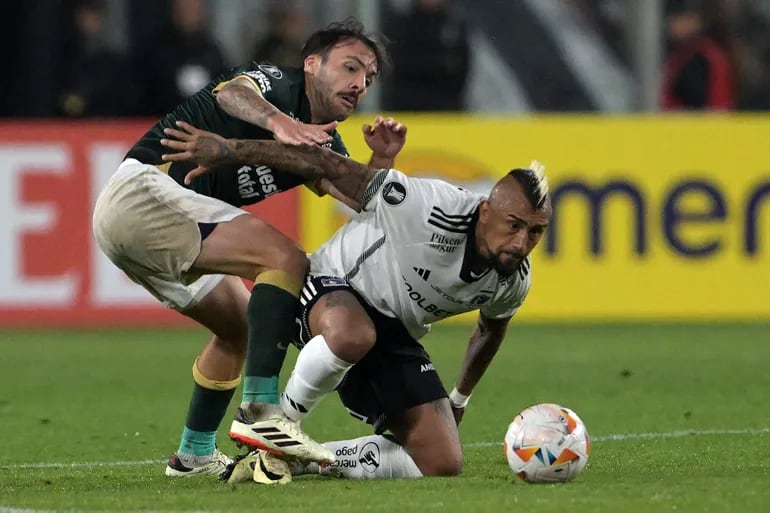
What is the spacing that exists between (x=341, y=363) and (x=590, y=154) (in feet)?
25.1

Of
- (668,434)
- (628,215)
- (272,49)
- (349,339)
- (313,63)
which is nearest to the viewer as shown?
(349,339)

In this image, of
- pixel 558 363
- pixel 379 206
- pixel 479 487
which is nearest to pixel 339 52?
pixel 379 206

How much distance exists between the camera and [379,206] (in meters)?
7.02

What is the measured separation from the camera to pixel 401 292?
7.04 meters

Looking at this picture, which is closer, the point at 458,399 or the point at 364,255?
the point at 364,255

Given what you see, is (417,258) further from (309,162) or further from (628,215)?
(628,215)

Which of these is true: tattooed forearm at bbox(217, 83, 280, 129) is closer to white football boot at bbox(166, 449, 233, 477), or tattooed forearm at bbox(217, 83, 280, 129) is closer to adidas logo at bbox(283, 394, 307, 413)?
adidas logo at bbox(283, 394, 307, 413)

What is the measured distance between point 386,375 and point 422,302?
0.40 meters

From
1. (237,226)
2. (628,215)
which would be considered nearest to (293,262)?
(237,226)

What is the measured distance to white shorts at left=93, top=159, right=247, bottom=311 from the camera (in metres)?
6.84

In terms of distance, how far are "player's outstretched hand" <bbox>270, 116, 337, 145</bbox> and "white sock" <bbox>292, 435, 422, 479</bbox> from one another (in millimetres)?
1360

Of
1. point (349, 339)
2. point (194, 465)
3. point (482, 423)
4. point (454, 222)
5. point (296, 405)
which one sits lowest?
point (482, 423)

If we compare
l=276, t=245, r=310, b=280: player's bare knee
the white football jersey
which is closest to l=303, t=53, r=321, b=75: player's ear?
the white football jersey

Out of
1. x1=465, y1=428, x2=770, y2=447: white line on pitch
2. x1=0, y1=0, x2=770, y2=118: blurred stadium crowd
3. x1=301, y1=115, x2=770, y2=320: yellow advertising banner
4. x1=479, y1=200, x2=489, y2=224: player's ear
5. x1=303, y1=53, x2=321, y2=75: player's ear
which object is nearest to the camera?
x1=479, y1=200, x2=489, y2=224: player's ear
